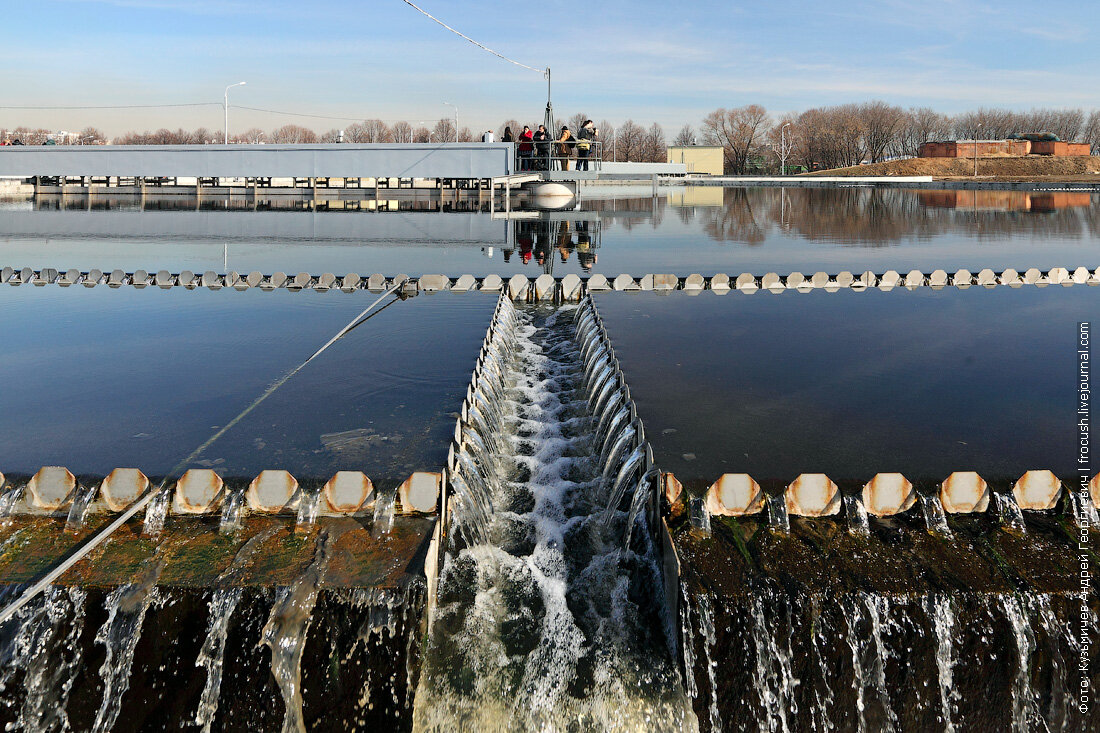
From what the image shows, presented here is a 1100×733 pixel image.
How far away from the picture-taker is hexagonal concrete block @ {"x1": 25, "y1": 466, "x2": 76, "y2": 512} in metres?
4.06

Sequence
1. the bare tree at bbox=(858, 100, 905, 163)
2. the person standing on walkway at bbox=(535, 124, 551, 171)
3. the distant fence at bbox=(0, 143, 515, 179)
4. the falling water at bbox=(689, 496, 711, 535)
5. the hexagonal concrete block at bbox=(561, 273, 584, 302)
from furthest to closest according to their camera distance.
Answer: the bare tree at bbox=(858, 100, 905, 163)
the distant fence at bbox=(0, 143, 515, 179)
the person standing on walkway at bbox=(535, 124, 551, 171)
the hexagonal concrete block at bbox=(561, 273, 584, 302)
the falling water at bbox=(689, 496, 711, 535)

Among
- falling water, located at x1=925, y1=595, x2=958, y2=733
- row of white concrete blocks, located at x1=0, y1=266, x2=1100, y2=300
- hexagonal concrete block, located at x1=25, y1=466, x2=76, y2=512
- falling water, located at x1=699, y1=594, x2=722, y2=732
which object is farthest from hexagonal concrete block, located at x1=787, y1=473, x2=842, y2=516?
row of white concrete blocks, located at x1=0, y1=266, x2=1100, y2=300

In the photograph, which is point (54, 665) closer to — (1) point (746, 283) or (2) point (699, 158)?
(1) point (746, 283)

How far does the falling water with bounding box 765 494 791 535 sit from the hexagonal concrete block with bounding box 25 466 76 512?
3515 millimetres

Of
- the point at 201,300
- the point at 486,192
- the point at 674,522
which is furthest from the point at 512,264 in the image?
the point at 486,192

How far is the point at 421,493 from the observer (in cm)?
402

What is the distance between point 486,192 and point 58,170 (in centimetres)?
1950

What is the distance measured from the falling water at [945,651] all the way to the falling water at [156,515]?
3.59 meters

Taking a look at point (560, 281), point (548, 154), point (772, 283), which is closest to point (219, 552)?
point (560, 281)

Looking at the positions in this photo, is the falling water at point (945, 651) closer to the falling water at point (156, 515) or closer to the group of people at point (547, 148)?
the falling water at point (156, 515)

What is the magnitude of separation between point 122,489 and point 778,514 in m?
3.31

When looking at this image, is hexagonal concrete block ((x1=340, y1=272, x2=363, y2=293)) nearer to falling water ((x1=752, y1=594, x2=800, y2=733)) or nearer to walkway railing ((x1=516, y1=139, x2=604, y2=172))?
falling water ((x1=752, y1=594, x2=800, y2=733))

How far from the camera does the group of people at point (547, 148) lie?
95.0 ft

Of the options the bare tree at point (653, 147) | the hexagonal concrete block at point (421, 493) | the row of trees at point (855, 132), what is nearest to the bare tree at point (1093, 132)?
the row of trees at point (855, 132)
